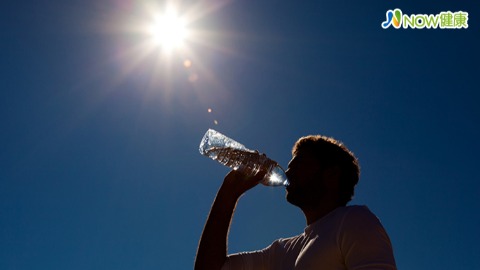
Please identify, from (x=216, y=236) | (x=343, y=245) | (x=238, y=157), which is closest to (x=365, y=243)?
(x=343, y=245)

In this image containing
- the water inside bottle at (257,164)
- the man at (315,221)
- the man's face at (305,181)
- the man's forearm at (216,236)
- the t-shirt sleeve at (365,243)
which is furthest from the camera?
the water inside bottle at (257,164)

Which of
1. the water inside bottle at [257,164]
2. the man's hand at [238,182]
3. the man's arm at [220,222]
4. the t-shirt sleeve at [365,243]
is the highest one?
the water inside bottle at [257,164]

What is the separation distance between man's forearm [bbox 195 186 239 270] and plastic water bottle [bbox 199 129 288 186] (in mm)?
283

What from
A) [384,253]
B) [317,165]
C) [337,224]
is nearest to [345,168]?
[317,165]

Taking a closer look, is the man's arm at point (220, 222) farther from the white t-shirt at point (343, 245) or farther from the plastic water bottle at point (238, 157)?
the white t-shirt at point (343, 245)

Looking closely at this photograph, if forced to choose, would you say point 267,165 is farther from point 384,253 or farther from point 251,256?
point 384,253

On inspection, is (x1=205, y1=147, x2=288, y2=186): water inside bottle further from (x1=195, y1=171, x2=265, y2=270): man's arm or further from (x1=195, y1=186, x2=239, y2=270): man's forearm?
(x1=195, y1=186, x2=239, y2=270): man's forearm

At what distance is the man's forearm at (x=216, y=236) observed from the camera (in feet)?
8.38

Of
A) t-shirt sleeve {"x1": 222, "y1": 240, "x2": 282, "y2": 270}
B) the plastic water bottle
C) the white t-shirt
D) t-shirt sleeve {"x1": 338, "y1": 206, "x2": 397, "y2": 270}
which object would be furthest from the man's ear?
t-shirt sleeve {"x1": 338, "y1": 206, "x2": 397, "y2": 270}

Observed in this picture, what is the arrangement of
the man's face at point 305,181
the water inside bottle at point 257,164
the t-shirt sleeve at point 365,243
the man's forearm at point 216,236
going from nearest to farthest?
the t-shirt sleeve at point 365,243, the man's forearm at point 216,236, the man's face at point 305,181, the water inside bottle at point 257,164

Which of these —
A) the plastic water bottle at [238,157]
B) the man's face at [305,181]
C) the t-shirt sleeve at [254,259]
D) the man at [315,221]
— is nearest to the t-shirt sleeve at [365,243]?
the man at [315,221]

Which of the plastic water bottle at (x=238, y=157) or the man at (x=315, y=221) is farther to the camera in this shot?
the plastic water bottle at (x=238, y=157)

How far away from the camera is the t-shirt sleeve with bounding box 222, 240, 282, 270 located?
2.61 metres

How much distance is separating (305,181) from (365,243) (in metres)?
0.77
